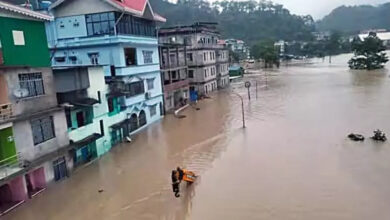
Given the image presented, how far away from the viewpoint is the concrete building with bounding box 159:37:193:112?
126 ft

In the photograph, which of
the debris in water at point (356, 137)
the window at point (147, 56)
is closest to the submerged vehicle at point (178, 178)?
the debris in water at point (356, 137)

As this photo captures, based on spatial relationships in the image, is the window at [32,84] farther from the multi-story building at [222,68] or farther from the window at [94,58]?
the multi-story building at [222,68]

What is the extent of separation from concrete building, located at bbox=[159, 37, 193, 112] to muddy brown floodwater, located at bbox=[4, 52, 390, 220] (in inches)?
290

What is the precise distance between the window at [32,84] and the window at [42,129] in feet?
4.55

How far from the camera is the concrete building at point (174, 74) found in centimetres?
3841

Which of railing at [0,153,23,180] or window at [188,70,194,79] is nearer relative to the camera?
railing at [0,153,23,180]

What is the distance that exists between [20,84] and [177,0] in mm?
161544

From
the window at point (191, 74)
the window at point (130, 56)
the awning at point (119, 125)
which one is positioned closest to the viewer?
the awning at point (119, 125)

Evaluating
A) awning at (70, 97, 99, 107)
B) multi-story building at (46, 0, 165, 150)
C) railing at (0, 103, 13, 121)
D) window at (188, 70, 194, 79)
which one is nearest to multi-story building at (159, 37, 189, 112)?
window at (188, 70, 194, 79)

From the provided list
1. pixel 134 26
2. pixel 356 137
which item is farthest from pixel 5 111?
pixel 356 137

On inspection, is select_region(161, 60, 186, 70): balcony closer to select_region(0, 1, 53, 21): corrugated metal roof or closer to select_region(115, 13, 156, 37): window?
select_region(115, 13, 156, 37): window

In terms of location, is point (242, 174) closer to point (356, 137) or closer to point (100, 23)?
point (356, 137)

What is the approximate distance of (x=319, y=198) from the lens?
15.2 metres

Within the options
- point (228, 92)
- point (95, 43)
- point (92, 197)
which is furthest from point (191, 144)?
point (228, 92)
